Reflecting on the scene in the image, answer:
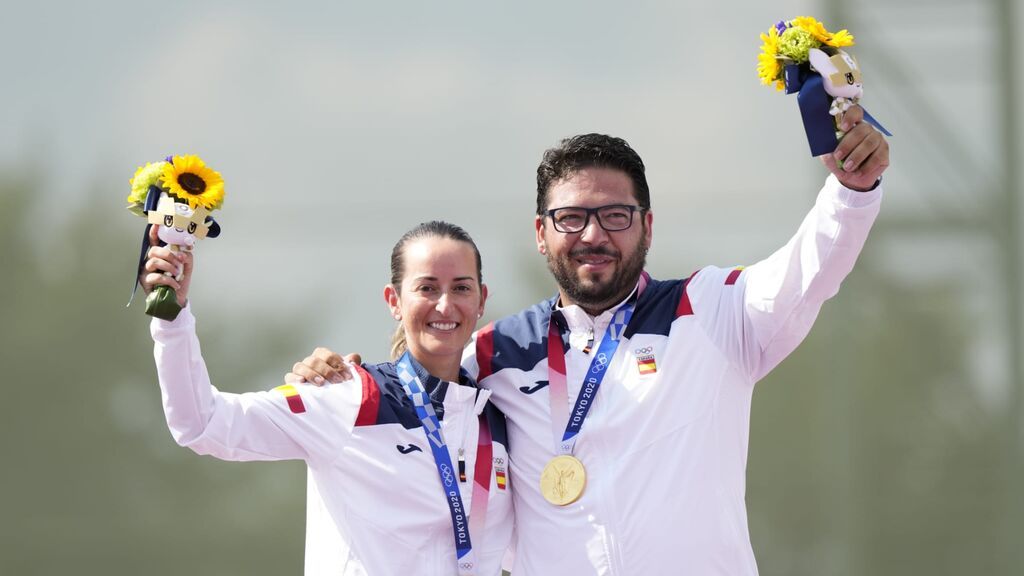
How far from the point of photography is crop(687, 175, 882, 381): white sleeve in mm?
2787

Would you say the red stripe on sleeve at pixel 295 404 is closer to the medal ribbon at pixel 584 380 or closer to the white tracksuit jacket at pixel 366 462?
the white tracksuit jacket at pixel 366 462

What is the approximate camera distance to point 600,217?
326 cm

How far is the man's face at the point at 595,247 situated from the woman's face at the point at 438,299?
0.79 feet

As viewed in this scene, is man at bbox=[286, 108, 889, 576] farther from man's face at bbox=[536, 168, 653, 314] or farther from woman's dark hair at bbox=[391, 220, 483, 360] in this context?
woman's dark hair at bbox=[391, 220, 483, 360]

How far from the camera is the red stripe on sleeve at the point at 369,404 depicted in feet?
10.2

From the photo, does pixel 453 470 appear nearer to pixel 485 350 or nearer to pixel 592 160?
pixel 485 350

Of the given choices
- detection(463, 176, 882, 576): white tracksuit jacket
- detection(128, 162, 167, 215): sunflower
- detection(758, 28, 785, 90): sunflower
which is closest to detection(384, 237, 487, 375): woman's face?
detection(463, 176, 882, 576): white tracksuit jacket

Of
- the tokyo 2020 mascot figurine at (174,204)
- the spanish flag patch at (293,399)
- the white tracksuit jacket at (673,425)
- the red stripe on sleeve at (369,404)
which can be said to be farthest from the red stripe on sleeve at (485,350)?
the tokyo 2020 mascot figurine at (174,204)

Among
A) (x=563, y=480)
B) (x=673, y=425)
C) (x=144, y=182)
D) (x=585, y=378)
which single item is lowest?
(x=563, y=480)

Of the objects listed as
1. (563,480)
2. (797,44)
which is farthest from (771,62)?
(563,480)

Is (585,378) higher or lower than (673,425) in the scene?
higher

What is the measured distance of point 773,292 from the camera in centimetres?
301

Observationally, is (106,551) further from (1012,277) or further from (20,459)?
(1012,277)

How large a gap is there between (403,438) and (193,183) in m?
0.82
